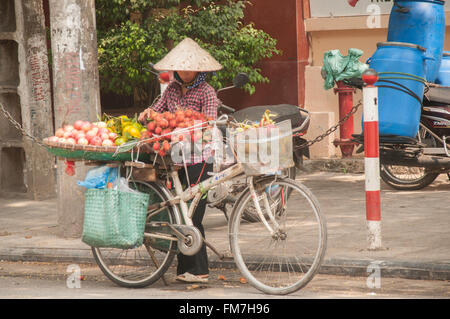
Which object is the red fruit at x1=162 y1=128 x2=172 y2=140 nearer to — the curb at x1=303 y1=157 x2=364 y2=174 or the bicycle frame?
the bicycle frame

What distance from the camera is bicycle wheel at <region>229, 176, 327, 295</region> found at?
231 inches

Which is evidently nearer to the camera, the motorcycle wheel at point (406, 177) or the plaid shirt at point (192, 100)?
the plaid shirt at point (192, 100)

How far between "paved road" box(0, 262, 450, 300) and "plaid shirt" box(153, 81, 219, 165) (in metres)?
0.96

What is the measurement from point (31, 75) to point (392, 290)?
6206 millimetres

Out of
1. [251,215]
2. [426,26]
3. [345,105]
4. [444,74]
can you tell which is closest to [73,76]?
[251,215]

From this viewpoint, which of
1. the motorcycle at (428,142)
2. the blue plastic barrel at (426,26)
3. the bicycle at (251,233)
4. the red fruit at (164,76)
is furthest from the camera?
the blue plastic barrel at (426,26)

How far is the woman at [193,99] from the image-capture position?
6.45 metres

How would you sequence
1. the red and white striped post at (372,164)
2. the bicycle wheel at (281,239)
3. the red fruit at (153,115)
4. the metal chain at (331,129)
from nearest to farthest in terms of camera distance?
1. the bicycle wheel at (281,239)
2. the red fruit at (153,115)
3. the red and white striped post at (372,164)
4. the metal chain at (331,129)

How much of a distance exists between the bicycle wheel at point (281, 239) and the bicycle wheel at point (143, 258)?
56cm

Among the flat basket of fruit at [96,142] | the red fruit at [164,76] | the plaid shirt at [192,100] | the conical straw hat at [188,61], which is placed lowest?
the flat basket of fruit at [96,142]

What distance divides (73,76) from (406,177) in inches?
168

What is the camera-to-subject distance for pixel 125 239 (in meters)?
6.18

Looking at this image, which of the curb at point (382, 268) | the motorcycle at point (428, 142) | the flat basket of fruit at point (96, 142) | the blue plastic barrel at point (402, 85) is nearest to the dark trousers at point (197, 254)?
the curb at point (382, 268)

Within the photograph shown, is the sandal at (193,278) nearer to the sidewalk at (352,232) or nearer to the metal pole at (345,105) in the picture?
the sidewalk at (352,232)
